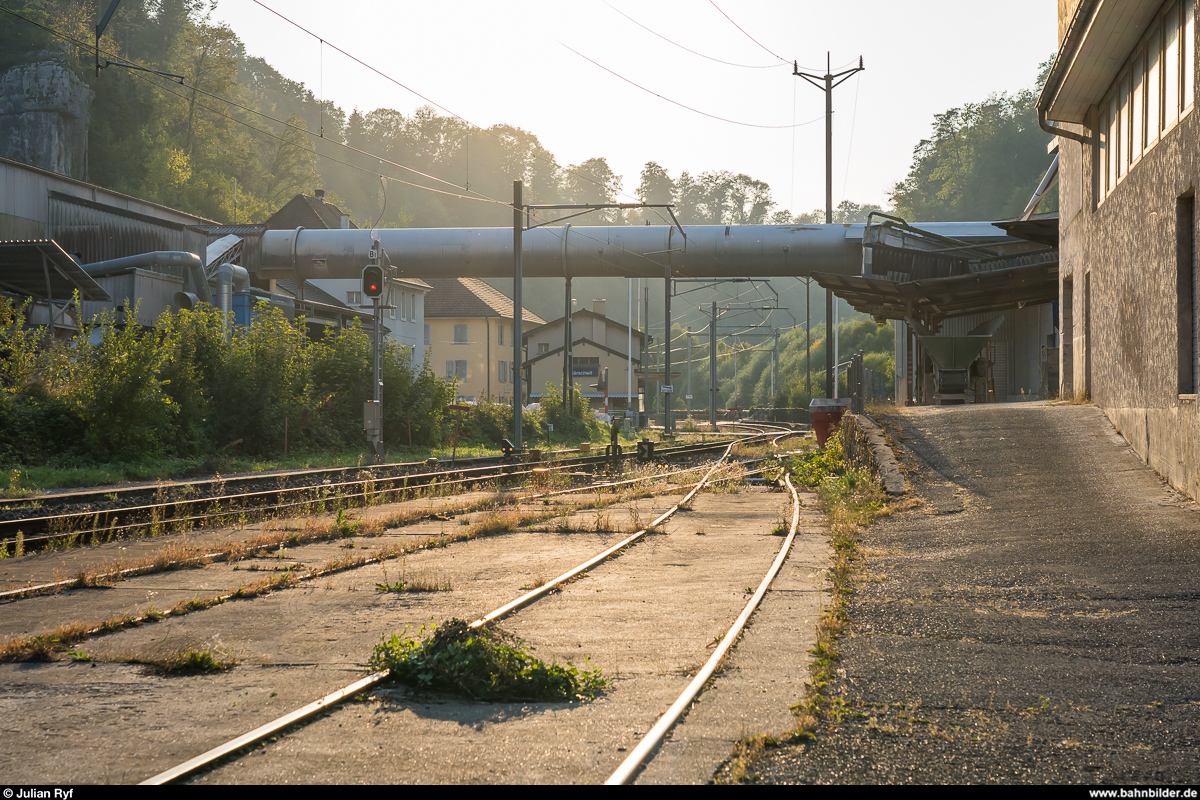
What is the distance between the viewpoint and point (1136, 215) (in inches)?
563

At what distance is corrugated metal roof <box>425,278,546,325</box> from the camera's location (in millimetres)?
67125

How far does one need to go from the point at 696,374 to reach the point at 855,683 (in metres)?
115

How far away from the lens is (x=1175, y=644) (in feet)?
20.6

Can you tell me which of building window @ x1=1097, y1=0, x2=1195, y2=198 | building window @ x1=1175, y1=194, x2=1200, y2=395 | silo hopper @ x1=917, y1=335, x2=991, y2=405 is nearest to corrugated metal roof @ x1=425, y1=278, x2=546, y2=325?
silo hopper @ x1=917, y1=335, x2=991, y2=405

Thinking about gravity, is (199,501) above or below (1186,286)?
below

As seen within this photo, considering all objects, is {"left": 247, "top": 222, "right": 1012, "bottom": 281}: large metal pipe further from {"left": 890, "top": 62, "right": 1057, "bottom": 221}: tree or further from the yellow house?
{"left": 890, "top": 62, "right": 1057, "bottom": 221}: tree

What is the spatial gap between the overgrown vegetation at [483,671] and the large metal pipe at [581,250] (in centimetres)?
2789

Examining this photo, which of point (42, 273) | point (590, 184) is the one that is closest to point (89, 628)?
point (42, 273)

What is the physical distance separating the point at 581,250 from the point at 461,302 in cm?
3501

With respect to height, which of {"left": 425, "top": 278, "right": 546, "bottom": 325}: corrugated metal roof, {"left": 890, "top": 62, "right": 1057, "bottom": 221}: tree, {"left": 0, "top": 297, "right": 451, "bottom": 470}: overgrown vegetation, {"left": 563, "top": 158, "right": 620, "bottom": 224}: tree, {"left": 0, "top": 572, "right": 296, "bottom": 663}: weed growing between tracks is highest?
→ {"left": 563, "top": 158, "right": 620, "bottom": 224}: tree

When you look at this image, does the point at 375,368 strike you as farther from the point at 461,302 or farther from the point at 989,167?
the point at 989,167

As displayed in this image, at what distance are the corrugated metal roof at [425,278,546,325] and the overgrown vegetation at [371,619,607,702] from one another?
61206 millimetres

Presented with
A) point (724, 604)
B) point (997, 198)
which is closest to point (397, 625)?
point (724, 604)

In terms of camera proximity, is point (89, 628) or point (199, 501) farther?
point (199, 501)
